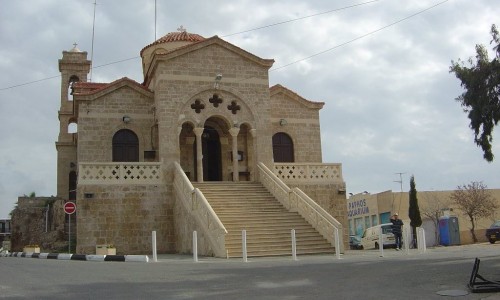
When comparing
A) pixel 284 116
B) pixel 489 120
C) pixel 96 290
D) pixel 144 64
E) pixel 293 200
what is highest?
pixel 144 64

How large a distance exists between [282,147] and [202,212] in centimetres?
921

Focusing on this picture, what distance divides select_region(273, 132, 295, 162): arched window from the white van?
252 inches

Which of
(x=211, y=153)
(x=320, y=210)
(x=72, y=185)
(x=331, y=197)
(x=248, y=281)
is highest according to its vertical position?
(x=211, y=153)

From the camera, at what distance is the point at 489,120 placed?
569 inches

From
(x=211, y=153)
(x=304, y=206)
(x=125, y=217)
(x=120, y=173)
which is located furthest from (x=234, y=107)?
(x=125, y=217)

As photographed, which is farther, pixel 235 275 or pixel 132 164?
pixel 132 164

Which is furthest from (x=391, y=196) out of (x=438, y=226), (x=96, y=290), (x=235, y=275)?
(x=96, y=290)

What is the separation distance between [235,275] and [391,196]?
29.5 meters

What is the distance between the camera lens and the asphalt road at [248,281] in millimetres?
8273

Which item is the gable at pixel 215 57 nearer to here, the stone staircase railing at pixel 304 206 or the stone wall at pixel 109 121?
the stone wall at pixel 109 121

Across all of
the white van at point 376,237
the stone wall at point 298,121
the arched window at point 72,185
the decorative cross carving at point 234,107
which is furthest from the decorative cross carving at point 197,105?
the white van at point 376,237

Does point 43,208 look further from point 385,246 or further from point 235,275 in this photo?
point 235,275

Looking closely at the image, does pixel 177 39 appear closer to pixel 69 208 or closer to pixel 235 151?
pixel 235 151

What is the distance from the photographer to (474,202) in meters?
35.4
